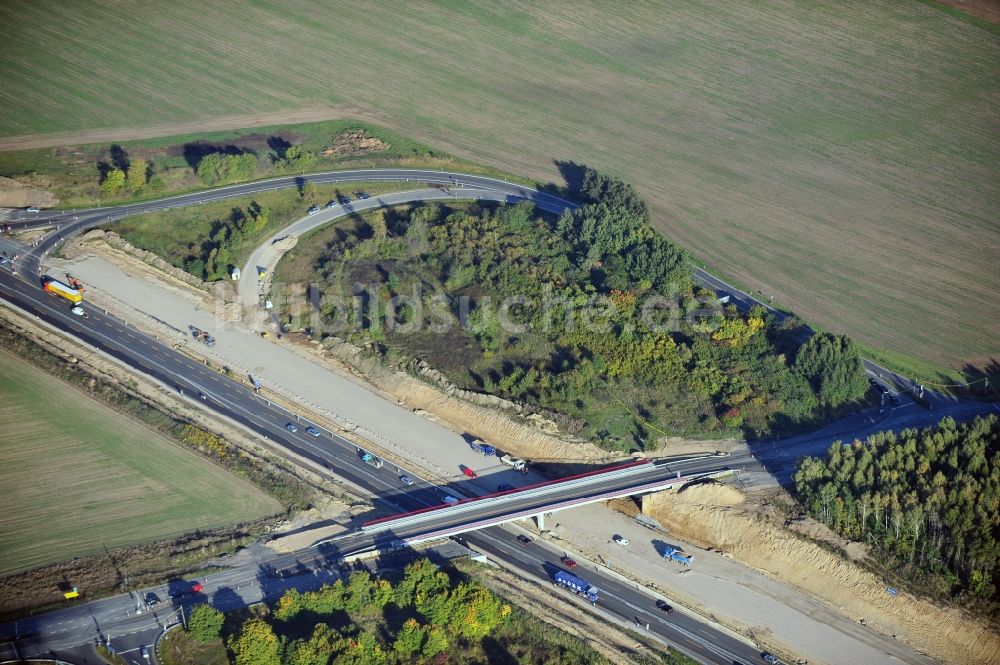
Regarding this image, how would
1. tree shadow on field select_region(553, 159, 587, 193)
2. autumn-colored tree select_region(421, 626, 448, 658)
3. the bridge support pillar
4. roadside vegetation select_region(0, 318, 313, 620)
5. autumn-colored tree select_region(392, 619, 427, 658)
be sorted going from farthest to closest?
tree shadow on field select_region(553, 159, 587, 193), the bridge support pillar, roadside vegetation select_region(0, 318, 313, 620), autumn-colored tree select_region(421, 626, 448, 658), autumn-colored tree select_region(392, 619, 427, 658)

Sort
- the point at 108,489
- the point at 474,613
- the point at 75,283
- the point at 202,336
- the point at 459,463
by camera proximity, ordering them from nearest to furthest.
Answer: the point at 474,613
the point at 108,489
the point at 459,463
the point at 202,336
the point at 75,283

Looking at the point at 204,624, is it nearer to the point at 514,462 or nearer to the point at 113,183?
the point at 514,462

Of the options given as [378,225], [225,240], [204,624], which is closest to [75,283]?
[225,240]

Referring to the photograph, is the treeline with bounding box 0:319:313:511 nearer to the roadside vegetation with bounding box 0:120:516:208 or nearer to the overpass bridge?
the overpass bridge

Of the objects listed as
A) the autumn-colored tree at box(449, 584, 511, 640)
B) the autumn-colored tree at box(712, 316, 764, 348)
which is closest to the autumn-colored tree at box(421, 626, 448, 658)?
the autumn-colored tree at box(449, 584, 511, 640)

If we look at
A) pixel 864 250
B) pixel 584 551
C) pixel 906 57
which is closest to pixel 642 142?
pixel 864 250

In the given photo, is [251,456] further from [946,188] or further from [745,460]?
[946,188]
